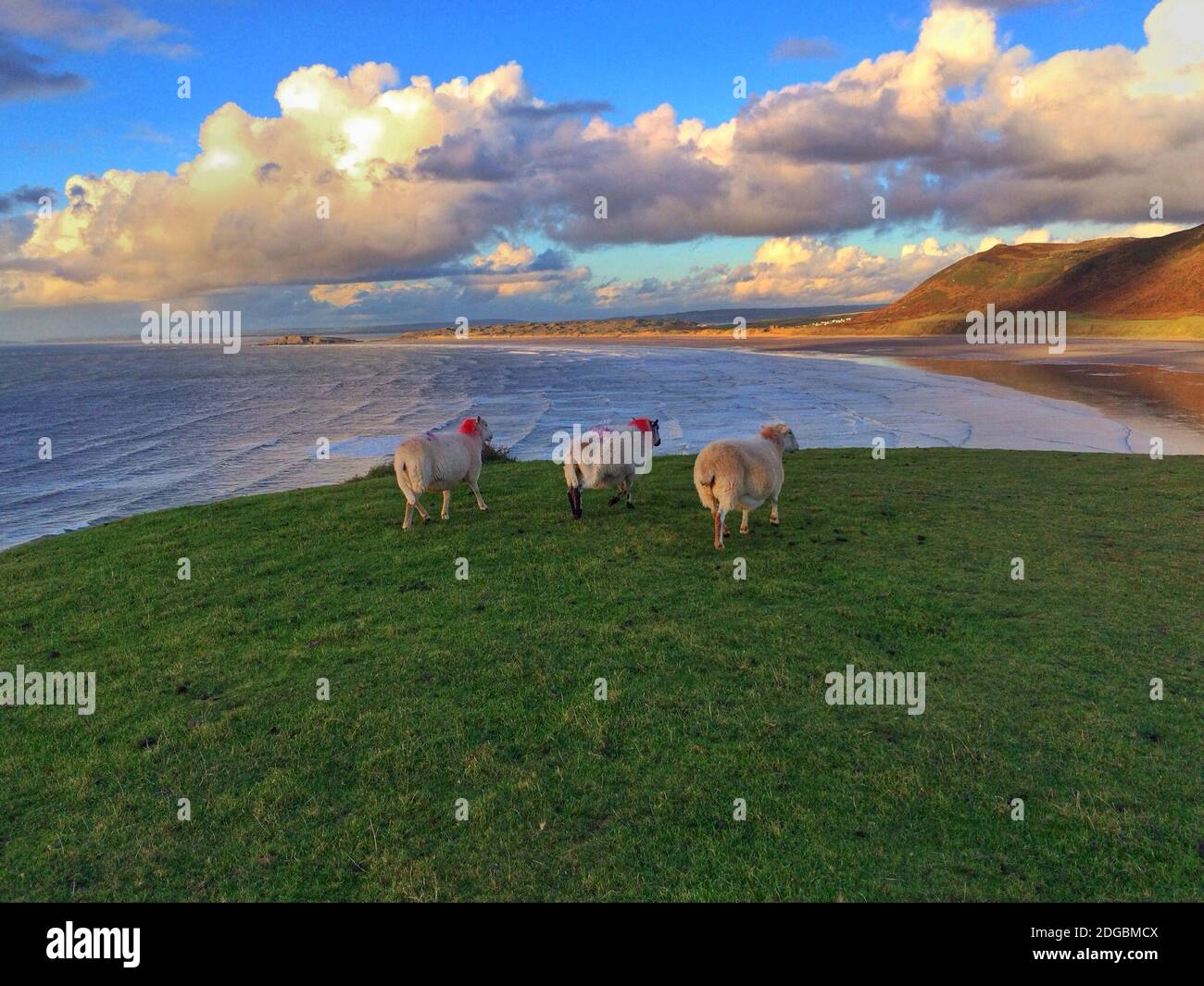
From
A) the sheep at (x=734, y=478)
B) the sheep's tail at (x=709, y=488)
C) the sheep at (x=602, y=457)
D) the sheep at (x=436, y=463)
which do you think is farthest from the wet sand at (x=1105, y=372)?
the sheep at (x=436, y=463)

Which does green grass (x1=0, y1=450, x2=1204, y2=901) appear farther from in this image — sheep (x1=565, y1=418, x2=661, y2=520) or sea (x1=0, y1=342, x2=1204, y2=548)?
sea (x1=0, y1=342, x2=1204, y2=548)

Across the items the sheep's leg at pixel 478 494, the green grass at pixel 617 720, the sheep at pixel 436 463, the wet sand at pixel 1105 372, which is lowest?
the green grass at pixel 617 720

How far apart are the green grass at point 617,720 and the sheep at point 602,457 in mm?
1227

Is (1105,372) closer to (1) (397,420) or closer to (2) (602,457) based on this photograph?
(1) (397,420)

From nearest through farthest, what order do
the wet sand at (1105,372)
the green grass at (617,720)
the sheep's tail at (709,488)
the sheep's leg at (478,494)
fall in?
the green grass at (617,720) → the sheep's tail at (709,488) → the sheep's leg at (478,494) → the wet sand at (1105,372)

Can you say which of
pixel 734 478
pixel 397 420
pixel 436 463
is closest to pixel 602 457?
pixel 734 478

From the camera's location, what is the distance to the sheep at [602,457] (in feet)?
42.9

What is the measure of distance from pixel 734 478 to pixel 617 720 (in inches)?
216

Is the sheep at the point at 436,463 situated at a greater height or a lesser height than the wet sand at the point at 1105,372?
lesser

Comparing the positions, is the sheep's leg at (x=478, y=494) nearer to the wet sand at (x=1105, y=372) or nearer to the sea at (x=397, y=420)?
the sea at (x=397, y=420)

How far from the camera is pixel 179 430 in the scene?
46.3 metres

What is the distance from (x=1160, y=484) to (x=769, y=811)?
15.4m

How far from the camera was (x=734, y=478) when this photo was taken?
11312 mm
